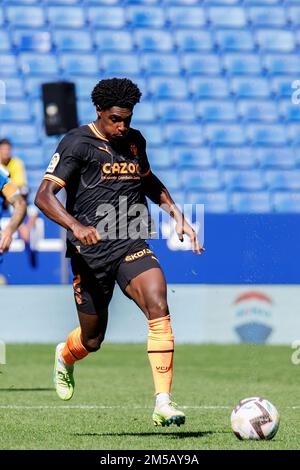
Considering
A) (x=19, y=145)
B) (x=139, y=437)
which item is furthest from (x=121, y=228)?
(x=19, y=145)

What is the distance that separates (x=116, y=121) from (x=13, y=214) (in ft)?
8.24

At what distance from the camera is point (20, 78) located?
19328 millimetres

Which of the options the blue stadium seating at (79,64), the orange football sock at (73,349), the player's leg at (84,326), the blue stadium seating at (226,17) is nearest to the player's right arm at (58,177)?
the player's leg at (84,326)

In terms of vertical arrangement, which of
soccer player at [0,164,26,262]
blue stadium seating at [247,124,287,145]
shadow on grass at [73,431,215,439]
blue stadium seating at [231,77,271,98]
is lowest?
shadow on grass at [73,431,215,439]

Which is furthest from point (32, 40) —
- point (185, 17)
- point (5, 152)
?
point (5, 152)

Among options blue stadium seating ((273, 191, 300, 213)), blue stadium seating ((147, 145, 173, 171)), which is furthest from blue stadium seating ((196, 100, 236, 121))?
blue stadium seating ((273, 191, 300, 213))

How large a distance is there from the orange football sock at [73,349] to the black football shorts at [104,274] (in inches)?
16.1

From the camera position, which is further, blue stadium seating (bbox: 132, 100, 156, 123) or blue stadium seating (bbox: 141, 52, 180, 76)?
blue stadium seating (bbox: 141, 52, 180, 76)

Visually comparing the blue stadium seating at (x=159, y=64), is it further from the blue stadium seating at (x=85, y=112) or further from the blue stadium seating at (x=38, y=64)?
the blue stadium seating at (x=38, y=64)

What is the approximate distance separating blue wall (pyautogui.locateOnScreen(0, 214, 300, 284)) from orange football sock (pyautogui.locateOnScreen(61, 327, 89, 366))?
779 cm

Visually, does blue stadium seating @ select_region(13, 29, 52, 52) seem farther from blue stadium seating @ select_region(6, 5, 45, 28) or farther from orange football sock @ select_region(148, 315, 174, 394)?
orange football sock @ select_region(148, 315, 174, 394)

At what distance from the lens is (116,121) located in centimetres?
707

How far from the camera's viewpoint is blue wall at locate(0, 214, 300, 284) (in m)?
15.9

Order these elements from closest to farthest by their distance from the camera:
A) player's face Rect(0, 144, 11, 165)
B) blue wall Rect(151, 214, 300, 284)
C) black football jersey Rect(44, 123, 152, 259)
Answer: black football jersey Rect(44, 123, 152, 259), player's face Rect(0, 144, 11, 165), blue wall Rect(151, 214, 300, 284)
